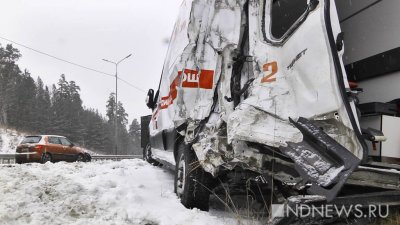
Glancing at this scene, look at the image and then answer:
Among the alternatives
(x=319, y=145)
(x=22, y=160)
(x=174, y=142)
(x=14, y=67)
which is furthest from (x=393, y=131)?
(x=14, y=67)

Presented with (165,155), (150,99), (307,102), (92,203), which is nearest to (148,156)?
(150,99)

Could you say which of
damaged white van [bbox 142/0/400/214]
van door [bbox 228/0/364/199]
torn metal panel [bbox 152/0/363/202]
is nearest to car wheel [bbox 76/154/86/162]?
damaged white van [bbox 142/0/400/214]

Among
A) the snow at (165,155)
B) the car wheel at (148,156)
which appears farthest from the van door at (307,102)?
the car wheel at (148,156)

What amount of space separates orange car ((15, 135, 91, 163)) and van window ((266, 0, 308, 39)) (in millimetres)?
14477

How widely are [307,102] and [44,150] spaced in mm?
15368

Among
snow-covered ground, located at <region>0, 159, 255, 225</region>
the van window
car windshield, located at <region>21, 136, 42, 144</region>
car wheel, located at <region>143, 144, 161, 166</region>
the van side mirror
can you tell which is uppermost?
the van window

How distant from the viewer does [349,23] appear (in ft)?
18.1

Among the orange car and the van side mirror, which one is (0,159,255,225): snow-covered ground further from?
the orange car

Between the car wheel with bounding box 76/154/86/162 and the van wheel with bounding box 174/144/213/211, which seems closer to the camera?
the van wheel with bounding box 174/144/213/211

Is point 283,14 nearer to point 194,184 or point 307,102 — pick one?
point 307,102

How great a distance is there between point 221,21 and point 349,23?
74.8 inches

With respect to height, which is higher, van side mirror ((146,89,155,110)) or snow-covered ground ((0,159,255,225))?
van side mirror ((146,89,155,110))

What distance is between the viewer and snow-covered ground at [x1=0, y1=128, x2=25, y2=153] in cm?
4638

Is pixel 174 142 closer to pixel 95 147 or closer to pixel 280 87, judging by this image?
pixel 280 87
